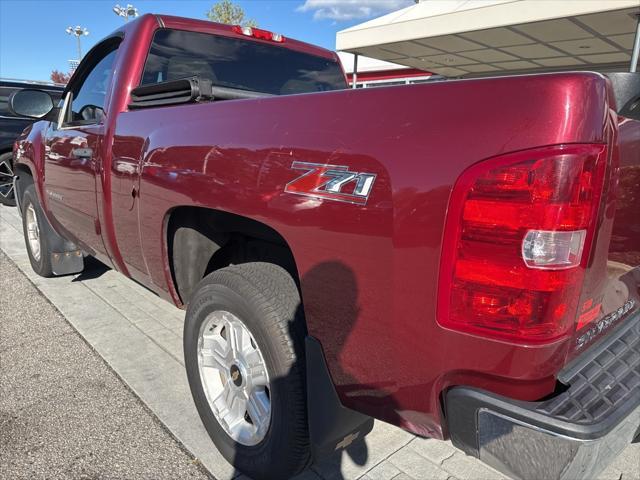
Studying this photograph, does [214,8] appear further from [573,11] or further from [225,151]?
[225,151]

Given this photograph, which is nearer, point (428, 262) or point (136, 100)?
point (428, 262)

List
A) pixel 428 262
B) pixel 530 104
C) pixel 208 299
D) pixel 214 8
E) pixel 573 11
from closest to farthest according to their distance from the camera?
pixel 530 104 < pixel 428 262 < pixel 208 299 < pixel 573 11 < pixel 214 8

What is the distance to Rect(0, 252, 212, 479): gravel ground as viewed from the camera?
2188mm

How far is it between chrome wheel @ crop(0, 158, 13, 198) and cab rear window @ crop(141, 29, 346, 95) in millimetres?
6695

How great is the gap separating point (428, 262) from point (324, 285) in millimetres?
429

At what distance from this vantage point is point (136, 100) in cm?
269

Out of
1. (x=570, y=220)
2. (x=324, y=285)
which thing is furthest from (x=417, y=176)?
(x=324, y=285)

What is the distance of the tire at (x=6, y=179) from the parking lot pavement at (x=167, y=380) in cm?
377

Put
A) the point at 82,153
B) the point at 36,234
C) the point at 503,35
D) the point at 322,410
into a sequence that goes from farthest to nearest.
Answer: the point at 503,35 < the point at 36,234 < the point at 82,153 < the point at 322,410

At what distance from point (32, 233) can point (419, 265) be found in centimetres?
480

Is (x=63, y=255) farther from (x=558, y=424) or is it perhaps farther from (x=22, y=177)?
(x=558, y=424)

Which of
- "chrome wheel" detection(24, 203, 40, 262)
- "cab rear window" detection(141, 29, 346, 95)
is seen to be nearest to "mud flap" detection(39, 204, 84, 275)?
"chrome wheel" detection(24, 203, 40, 262)

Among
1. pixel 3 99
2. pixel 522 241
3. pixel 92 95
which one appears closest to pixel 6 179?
pixel 3 99

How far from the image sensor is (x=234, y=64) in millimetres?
3178
